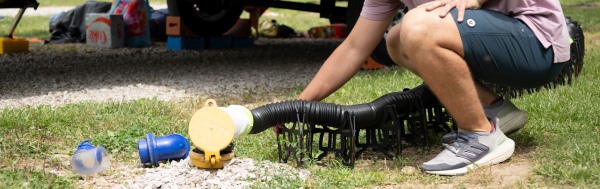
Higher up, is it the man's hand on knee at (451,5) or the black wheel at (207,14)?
the man's hand on knee at (451,5)

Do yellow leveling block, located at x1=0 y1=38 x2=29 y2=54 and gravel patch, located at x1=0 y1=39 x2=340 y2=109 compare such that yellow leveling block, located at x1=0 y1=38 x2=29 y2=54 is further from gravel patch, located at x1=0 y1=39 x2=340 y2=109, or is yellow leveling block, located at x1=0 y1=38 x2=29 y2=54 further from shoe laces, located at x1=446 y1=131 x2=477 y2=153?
shoe laces, located at x1=446 y1=131 x2=477 y2=153

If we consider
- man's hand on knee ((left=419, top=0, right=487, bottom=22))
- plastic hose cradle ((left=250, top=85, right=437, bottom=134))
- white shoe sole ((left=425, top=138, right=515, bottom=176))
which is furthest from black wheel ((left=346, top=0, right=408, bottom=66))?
man's hand on knee ((left=419, top=0, right=487, bottom=22))

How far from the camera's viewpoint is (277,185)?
9.86 feet

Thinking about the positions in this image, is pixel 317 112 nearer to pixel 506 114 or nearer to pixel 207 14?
pixel 506 114

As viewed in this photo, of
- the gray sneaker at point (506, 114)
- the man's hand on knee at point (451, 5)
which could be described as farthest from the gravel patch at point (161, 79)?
the gray sneaker at point (506, 114)

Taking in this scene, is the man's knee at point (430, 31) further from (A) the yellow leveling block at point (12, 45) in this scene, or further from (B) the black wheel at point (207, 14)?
(A) the yellow leveling block at point (12, 45)

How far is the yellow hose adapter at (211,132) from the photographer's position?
9.87ft

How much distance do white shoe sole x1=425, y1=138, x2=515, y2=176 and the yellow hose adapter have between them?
0.80m

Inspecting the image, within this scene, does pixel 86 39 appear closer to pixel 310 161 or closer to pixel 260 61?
pixel 260 61

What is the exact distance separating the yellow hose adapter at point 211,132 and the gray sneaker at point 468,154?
79 centimetres

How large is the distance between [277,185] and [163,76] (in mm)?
3813

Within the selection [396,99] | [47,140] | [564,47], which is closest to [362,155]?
[396,99]

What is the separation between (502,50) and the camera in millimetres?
3180

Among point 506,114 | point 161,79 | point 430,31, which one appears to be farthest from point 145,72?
point 430,31
